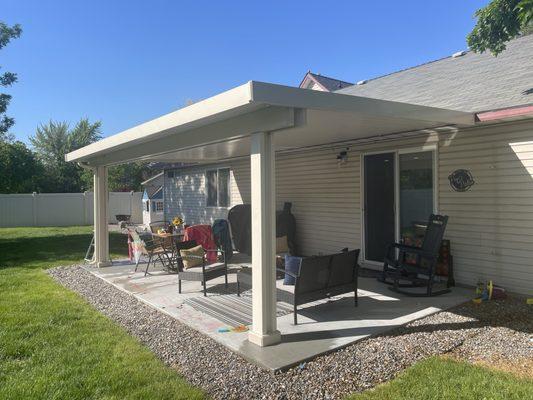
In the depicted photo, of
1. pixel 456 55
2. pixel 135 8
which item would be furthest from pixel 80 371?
pixel 135 8

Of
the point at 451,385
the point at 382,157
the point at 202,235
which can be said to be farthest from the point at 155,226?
the point at 451,385

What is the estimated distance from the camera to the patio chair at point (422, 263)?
5.58m

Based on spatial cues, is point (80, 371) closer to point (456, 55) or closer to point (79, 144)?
point (456, 55)

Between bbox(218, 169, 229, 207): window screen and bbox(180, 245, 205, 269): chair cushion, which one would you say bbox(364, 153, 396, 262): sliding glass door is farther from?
bbox(218, 169, 229, 207): window screen

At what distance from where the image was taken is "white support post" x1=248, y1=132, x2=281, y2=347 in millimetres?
3873

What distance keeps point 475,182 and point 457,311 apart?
1.99m

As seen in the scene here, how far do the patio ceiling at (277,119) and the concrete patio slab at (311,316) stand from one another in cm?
205

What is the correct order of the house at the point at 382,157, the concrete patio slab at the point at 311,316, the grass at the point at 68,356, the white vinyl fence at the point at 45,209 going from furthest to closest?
1. the white vinyl fence at the point at 45,209
2. the house at the point at 382,157
3. the concrete patio slab at the point at 311,316
4. the grass at the point at 68,356

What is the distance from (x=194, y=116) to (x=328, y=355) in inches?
106

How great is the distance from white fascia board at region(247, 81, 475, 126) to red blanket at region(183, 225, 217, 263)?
4.65 meters

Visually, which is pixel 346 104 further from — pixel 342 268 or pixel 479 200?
pixel 479 200

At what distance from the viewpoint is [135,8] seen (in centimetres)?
1277

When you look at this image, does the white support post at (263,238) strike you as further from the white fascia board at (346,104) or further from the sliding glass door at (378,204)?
the sliding glass door at (378,204)

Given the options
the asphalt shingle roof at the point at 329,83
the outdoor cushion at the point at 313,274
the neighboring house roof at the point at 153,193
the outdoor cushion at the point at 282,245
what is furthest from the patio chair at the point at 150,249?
the neighboring house roof at the point at 153,193
